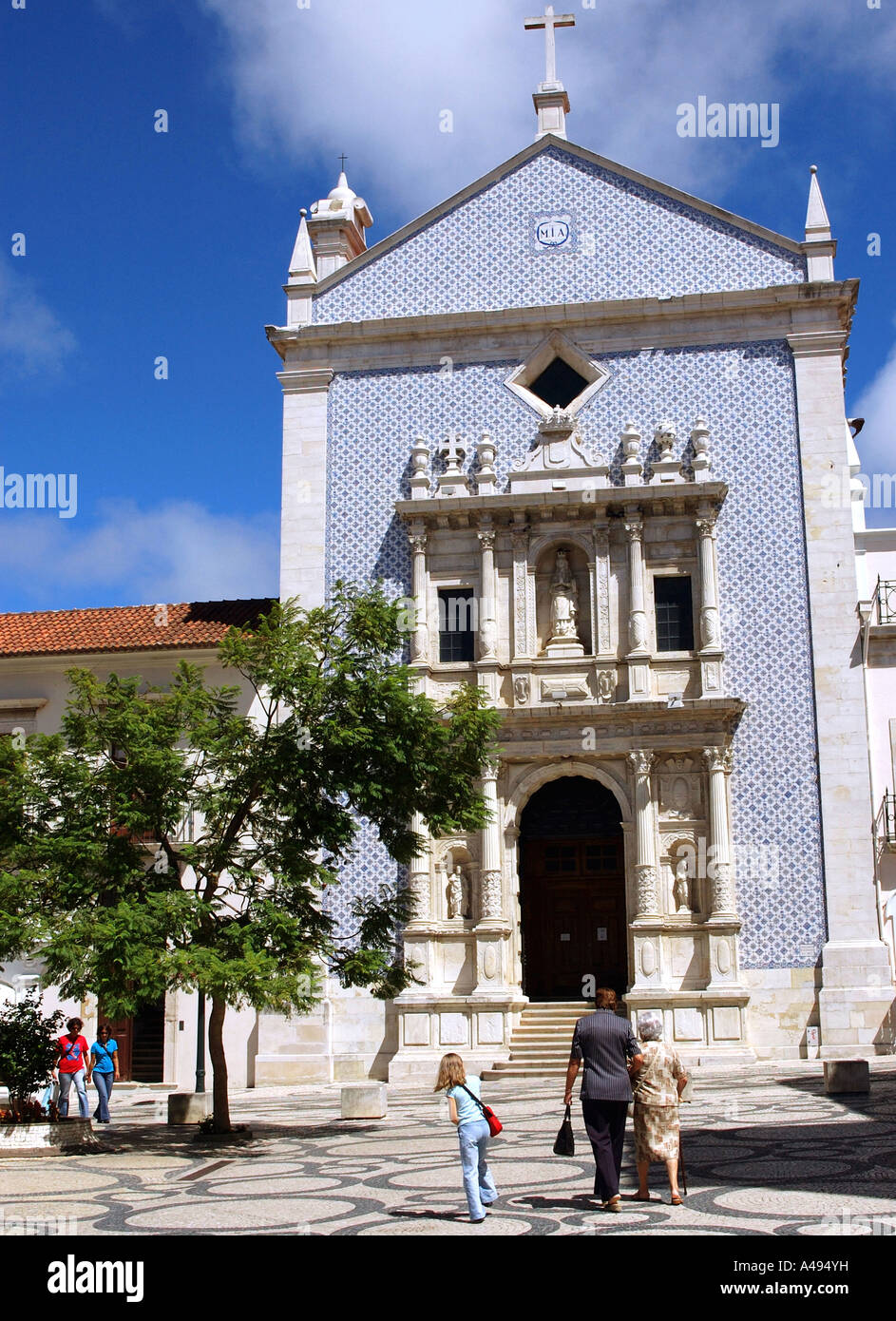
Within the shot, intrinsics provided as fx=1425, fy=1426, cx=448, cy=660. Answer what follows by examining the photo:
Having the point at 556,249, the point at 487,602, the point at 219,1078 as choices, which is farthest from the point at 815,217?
the point at 219,1078

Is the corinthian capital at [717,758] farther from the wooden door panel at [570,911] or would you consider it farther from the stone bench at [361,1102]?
the stone bench at [361,1102]

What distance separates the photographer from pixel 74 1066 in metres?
19.2

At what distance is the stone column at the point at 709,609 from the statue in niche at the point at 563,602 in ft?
7.68

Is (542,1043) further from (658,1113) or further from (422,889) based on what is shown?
(658,1113)

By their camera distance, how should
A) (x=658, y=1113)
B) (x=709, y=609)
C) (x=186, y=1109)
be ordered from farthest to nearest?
(x=709, y=609)
(x=186, y=1109)
(x=658, y=1113)

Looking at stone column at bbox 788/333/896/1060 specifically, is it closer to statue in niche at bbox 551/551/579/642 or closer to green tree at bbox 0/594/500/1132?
statue in niche at bbox 551/551/579/642

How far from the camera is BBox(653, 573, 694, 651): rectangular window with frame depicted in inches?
1013

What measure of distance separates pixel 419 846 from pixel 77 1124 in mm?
4943

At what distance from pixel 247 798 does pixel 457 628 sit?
10.4m

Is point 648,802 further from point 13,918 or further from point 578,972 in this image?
point 13,918

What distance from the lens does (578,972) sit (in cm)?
2561

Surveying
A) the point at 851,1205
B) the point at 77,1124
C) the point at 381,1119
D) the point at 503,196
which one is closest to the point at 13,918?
the point at 77,1124

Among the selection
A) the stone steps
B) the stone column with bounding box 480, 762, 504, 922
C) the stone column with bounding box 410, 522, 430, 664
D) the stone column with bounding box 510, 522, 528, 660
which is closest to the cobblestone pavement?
the stone steps

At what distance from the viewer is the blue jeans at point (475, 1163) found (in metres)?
9.78
